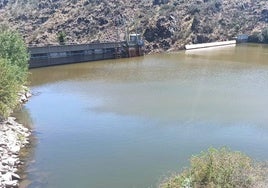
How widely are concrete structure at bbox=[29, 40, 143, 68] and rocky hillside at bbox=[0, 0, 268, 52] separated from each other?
10.1 m

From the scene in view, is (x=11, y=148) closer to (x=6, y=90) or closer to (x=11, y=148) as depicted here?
(x=11, y=148)

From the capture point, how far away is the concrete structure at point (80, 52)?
86.6 metres

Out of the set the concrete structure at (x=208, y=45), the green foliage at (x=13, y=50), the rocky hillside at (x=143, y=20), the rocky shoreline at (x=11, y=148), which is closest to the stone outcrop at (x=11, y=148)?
the rocky shoreline at (x=11, y=148)

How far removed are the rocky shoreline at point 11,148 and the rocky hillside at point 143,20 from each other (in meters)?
72.5

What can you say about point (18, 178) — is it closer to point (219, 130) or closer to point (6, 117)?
point (6, 117)

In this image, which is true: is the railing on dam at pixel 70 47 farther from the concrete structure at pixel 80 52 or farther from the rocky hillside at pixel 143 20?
the rocky hillside at pixel 143 20

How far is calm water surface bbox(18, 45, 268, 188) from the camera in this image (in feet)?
105

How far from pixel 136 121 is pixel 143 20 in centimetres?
8021

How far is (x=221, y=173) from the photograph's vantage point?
67.1ft

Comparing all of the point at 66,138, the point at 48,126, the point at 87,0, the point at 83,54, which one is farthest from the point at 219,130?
the point at 87,0

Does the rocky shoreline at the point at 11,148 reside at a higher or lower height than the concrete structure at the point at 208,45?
higher

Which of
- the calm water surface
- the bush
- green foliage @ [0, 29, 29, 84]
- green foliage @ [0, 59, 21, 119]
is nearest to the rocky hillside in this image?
the calm water surface

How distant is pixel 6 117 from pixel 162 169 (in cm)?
1765

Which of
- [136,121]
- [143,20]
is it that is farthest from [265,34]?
[136,121]
